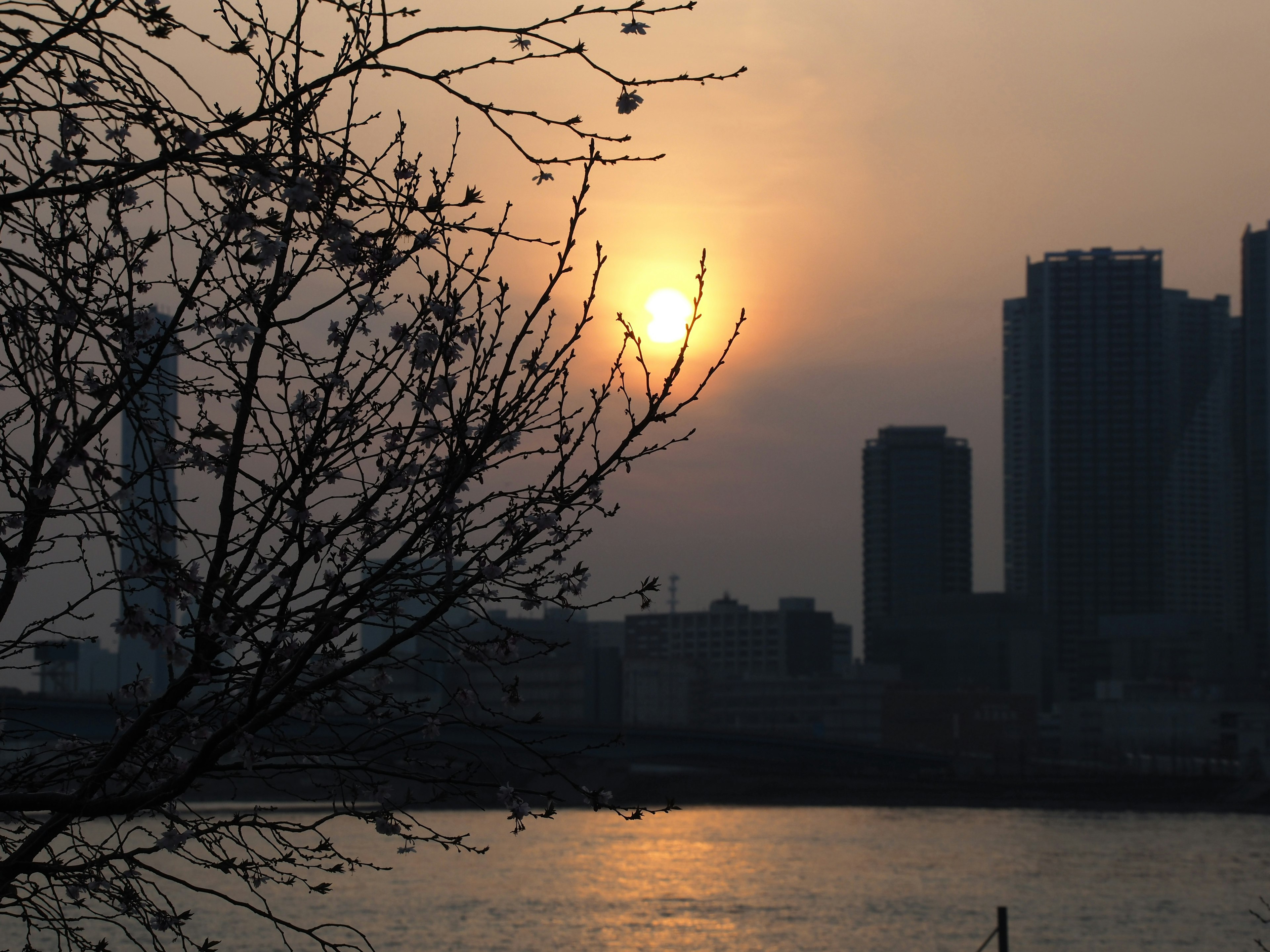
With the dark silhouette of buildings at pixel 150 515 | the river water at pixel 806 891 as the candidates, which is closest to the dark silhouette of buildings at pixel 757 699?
the river water at pixel 806 891

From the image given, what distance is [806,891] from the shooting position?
48.1m

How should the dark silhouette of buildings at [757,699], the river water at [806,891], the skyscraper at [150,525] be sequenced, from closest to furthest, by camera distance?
the skyscraper at [150,525] < the river water at [806,891] < the dark silhouette of buildings at [757,699]

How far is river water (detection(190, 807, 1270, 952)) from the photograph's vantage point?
3841 centimetres

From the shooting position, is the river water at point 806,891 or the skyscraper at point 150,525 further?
the river water at point 806,891

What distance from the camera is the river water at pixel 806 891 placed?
126 feet

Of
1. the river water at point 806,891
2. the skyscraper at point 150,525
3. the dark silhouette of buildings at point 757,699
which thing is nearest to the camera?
the skyscraper at point 150,525

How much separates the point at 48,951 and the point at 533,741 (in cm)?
2564

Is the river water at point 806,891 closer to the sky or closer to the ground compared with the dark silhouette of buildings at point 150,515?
closer to the ground

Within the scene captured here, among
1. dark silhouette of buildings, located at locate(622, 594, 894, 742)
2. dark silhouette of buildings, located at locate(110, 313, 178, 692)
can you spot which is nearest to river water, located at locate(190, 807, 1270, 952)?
dark silhouette of buildings, located at locate(110, 313, 178, 692)

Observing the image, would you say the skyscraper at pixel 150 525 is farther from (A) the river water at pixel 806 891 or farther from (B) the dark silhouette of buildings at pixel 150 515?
(A) the river water at pixel 806 891

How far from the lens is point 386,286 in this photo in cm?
623

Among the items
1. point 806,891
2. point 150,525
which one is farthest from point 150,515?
point 806,891

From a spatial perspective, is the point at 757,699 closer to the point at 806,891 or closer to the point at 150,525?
the point at 806,891

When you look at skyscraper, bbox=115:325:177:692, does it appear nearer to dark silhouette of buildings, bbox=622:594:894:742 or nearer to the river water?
the river water
